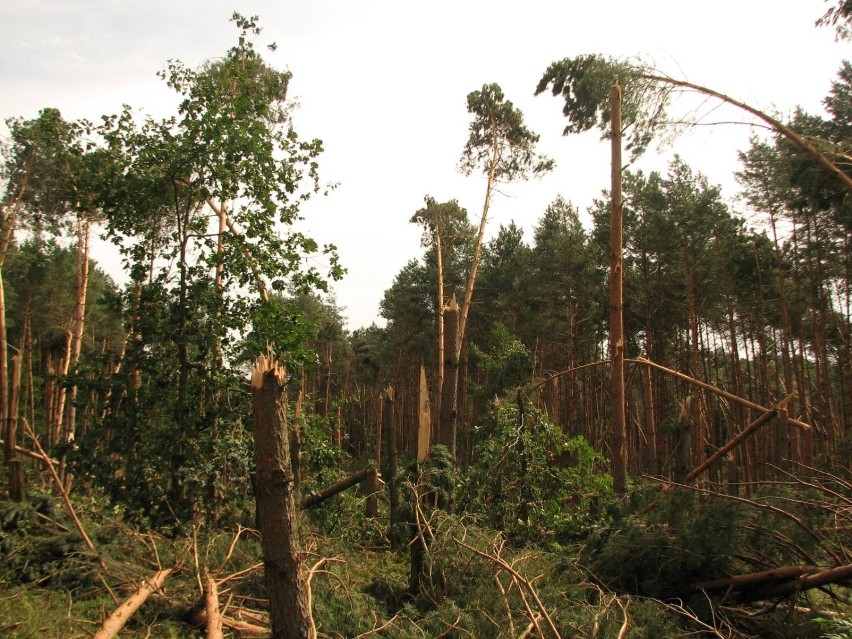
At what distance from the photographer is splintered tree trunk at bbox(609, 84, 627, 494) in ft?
22.5

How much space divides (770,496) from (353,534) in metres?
5.86

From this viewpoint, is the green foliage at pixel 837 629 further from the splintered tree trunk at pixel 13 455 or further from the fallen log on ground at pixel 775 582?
the splintered tree trunk at pixel 13 455

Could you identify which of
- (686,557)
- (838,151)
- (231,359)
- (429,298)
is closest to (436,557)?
(686,557)

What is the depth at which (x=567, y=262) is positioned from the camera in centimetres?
2152

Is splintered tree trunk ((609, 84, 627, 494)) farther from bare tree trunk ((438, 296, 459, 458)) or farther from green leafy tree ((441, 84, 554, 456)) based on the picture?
green leafy tree ((441, 84, 554, 456))

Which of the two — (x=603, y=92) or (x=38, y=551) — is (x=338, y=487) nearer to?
(x=38, y=551)

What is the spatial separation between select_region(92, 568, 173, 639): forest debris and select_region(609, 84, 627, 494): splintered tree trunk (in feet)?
16.0

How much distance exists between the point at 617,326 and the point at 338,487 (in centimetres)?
411

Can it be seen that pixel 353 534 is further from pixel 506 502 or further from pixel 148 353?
pixel 148 353

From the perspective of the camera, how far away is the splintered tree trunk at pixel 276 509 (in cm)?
328

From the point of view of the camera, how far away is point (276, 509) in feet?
10.9

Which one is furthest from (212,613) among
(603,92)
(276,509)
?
(603,92)

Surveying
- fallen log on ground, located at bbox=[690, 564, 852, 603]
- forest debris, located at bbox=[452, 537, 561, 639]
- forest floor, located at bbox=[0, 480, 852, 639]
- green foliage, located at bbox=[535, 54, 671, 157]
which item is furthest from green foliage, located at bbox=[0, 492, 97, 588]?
green foliage, located at bbox=[535, 54, 671, 157]

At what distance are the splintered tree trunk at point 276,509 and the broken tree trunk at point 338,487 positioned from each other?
14.5ft
